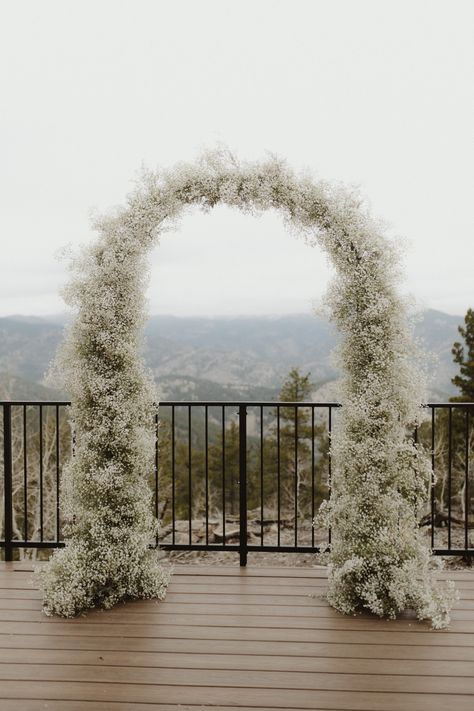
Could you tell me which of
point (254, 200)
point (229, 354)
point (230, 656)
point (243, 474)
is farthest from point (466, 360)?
point (229, 354)

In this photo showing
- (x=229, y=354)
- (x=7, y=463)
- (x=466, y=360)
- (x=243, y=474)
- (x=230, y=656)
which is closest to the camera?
(x=230, y=656)

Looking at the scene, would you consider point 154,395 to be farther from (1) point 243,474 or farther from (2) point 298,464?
(2) point 298,464

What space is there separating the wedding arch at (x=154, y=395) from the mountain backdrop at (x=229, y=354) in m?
28.4

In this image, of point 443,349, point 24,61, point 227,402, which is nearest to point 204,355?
point 443,349

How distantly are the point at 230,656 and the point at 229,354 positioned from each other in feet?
152

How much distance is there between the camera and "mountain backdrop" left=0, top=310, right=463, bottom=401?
37188mm

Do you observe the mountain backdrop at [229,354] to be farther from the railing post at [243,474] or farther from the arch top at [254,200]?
the arch top at [254,200]

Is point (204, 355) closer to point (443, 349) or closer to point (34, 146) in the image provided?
point (443, 349)

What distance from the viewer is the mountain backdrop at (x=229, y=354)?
122 feet

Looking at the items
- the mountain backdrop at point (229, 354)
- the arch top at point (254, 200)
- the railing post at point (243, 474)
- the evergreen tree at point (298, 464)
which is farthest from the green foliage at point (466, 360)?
the arch top at point (254, 200)

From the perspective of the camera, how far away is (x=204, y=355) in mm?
47031

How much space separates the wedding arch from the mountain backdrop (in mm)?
28395

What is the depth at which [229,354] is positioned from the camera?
49.1 m

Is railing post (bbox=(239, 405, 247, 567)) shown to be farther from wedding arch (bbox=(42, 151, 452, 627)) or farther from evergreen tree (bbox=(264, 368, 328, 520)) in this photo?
evergreen tree (bbox=(264, 368, 328, 520))
